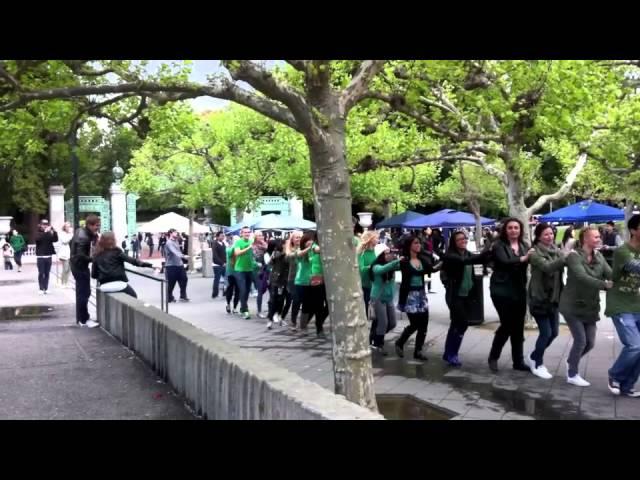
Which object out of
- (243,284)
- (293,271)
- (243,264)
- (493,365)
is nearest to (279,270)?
(293,271)

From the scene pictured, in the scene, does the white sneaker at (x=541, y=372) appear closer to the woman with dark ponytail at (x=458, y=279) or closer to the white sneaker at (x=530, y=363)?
the white sneaker at (x=530, y=363)

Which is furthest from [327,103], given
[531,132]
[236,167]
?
[236,167]

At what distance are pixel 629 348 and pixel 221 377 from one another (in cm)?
381

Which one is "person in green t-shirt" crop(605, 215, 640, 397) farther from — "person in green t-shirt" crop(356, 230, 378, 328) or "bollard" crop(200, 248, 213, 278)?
"bollard" crop(200, 248, 213, 278)

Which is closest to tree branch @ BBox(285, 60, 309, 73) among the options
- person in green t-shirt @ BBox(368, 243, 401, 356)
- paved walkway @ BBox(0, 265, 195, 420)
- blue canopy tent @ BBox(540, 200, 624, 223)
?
paved walkway @ BBox(0, 265, 195, 420)

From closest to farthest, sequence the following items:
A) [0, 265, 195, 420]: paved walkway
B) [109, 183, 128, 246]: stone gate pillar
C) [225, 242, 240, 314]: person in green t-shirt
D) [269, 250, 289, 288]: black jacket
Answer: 1. [0, 265, 195, 420]: paved walkway
2. [269, 250, 289, 288]: black jacket
3. [225, 242, 240, 314]: person in green t-shirt
4. [109, 183, 128, 246]: stone gate pillar

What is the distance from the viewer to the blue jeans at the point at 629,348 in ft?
20.0

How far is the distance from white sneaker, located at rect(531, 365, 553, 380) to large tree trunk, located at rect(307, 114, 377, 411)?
9.92 feet

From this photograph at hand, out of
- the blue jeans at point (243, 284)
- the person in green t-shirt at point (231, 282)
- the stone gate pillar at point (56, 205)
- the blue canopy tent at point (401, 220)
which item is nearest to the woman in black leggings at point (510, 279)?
the blue jeans at point (243, 284)

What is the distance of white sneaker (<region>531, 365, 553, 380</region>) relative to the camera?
7191 millimetres

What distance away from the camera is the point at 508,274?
23.6 ft

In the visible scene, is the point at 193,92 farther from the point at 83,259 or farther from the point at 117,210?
the point at 117,210

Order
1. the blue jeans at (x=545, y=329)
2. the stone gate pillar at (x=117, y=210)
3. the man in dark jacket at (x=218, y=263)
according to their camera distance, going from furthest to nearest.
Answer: the stone gate pillar at (x=117, y=210)
the man in dark jacket at (x=218, y=263)
the blue jeans at (x=545, y=329)

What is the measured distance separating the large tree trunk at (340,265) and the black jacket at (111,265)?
4812 millimetres
